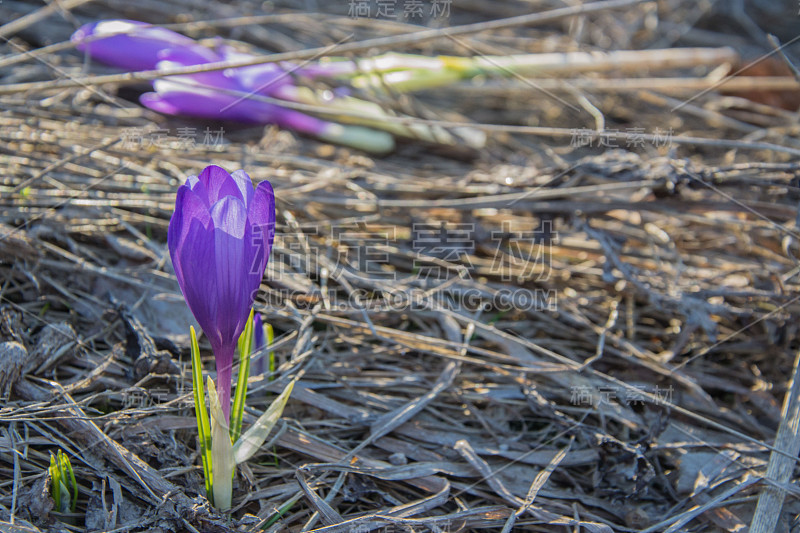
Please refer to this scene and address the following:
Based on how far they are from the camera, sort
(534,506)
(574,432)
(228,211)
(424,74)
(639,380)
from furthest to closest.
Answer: (424,74), (639,380), (574,432), (534,506), (228,211)

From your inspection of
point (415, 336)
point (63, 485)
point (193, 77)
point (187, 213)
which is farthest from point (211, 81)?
point (63, 485)

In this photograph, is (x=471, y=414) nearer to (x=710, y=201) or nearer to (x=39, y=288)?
(x=710, y=201)

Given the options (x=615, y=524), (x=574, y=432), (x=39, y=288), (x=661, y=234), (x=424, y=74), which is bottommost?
(x=615, y=524)

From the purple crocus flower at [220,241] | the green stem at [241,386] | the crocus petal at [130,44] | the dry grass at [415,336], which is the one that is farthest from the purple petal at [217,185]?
the crocus petal at [130,44]

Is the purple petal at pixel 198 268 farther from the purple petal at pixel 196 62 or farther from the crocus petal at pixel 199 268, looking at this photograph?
the purple petal at pixel 196 62

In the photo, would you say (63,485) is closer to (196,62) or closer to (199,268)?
(199,268)

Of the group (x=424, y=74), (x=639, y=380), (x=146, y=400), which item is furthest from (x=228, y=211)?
(x=424, y=74)
